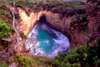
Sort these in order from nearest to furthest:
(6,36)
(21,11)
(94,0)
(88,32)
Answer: (6,36), (94,0), (88,32), (21,11)

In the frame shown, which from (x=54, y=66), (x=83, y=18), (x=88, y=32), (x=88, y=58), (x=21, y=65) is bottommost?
(x=54, y=66)

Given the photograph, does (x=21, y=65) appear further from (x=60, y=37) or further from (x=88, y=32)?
(x=60, y=37)

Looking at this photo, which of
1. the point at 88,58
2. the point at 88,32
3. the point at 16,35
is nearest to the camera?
the point at 88,58

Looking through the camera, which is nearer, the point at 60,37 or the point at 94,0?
the point at 94,0

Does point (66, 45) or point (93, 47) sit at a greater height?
point (93, 47)

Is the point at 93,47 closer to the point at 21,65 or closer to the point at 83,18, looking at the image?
the point at 21,65

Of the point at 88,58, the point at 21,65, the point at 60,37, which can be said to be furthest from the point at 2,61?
the point at 60,37

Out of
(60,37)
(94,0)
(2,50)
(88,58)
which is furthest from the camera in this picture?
(60,37)

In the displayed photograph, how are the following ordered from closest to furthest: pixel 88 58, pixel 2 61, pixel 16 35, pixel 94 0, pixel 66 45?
pixel 88 58, pixel 2 61, pixel 16 35, pixel 94 0, pixel 66 45

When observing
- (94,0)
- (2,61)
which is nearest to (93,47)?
(94,0)
